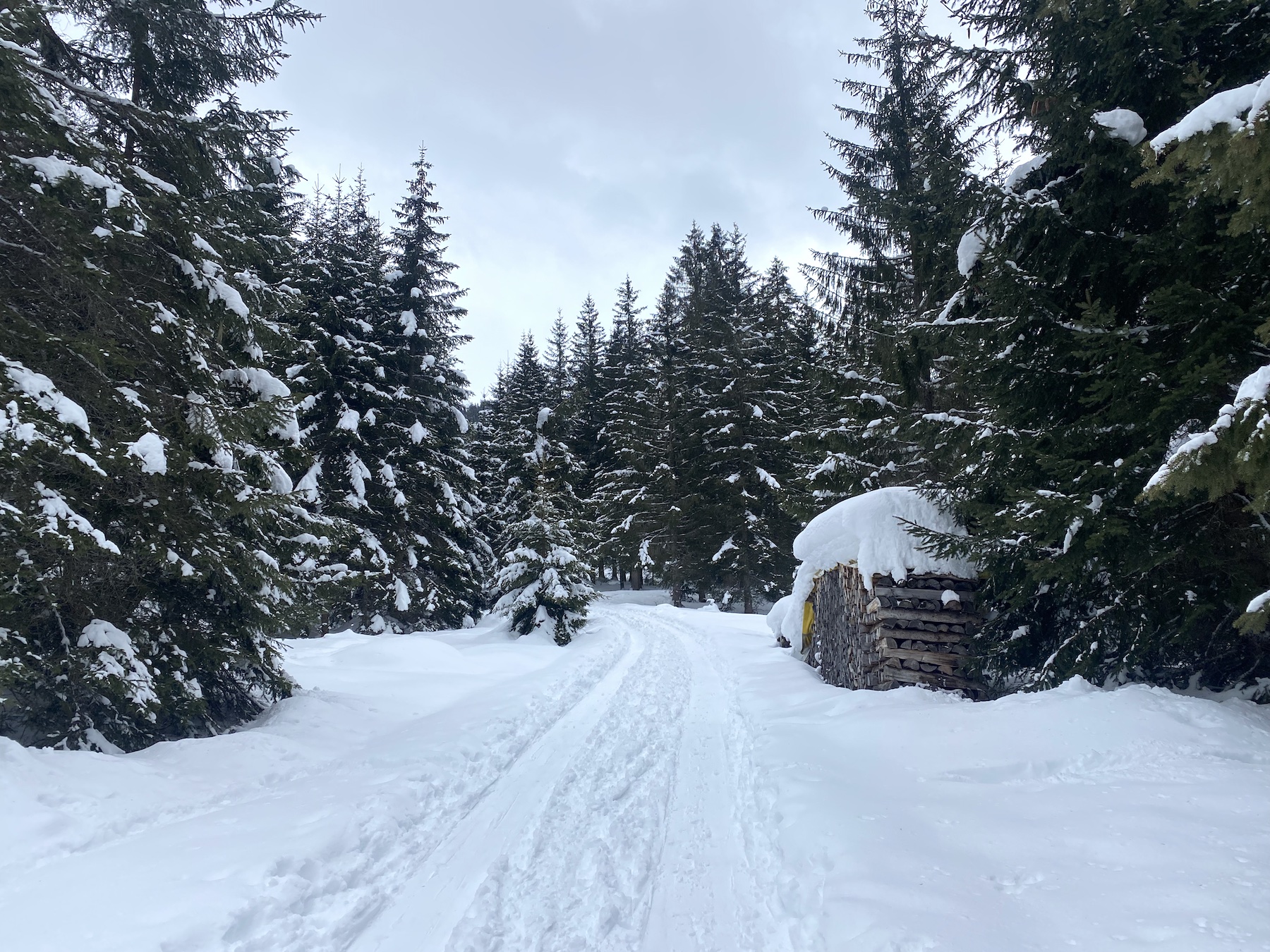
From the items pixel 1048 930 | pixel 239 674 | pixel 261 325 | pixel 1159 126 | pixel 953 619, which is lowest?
pixel 1048 930

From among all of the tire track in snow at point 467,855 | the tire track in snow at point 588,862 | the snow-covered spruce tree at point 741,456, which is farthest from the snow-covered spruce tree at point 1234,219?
the snow-covered spruce tree at point 741,456

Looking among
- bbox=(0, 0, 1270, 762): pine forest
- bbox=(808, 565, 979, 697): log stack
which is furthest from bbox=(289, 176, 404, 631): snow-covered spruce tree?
bbox=(808, 565, 979, 697): log stack

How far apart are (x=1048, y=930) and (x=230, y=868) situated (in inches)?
185

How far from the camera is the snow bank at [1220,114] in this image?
8.72ft

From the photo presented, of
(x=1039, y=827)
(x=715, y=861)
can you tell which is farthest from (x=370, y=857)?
(x=1039, y=827)

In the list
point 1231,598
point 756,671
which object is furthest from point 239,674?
point 1231,598

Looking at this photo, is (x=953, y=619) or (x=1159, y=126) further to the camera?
(x=953, y=619)

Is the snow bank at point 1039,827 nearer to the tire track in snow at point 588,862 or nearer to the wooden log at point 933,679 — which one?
the tire track in snow at point 588,862

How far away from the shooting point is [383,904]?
3635 millimetres

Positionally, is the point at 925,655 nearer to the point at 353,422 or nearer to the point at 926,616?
the point at 926,616

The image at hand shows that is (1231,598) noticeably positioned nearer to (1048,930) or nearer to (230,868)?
(1048,930)

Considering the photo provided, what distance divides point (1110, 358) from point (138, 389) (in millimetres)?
9115

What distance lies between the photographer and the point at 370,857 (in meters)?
4.20

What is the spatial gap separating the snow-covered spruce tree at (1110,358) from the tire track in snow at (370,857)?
5.38 m
